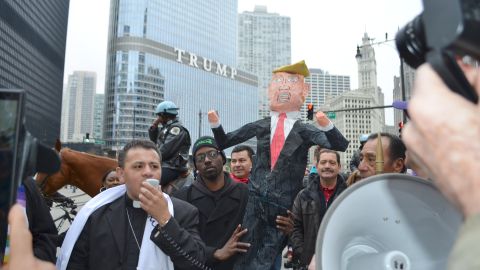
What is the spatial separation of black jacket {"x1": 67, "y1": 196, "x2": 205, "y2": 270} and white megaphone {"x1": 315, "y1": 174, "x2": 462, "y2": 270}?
1.20 meters

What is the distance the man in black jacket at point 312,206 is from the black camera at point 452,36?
3.34m

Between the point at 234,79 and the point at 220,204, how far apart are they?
11485 centimetres

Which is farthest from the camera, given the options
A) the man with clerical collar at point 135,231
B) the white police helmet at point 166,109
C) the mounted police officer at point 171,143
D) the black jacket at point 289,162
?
the white police helmet at point 166,109

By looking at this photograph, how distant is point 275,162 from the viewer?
3.90m

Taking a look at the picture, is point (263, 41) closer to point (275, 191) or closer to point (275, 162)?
point (275, 162)

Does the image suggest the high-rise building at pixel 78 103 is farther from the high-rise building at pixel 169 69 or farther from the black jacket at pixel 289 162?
the black jacket at pixel 289 162

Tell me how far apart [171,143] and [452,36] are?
5006 mm

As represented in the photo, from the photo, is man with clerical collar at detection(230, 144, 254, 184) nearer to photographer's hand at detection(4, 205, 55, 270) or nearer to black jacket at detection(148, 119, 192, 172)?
black jacket at detection(148, 119, 192, 172)

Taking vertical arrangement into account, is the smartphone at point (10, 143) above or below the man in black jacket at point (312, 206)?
above

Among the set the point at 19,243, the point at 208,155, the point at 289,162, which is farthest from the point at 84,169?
the point at 19,243

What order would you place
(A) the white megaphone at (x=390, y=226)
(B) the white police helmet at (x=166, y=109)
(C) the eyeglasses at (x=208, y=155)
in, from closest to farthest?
(A) the white megaphone at (x=390, y=226) → (C) the eyeglasses at (x=208, y=155) → (B) the white police helmet at (x=166, y=109)

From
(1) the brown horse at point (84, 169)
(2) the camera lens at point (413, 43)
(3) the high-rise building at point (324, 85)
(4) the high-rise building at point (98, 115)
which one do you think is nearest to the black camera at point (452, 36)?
(2) the camera lens at point (413, 43)

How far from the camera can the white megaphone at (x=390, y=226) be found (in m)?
1.52

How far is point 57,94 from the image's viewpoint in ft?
323
